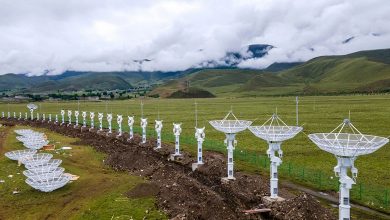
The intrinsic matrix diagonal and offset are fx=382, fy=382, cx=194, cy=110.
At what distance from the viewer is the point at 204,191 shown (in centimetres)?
→ 3012

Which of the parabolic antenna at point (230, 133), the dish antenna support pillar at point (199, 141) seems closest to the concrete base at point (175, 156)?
the dish antenna support pillar at point (199, 141)

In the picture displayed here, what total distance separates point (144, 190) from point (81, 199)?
5.20m

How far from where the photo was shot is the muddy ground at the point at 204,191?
82.5ft

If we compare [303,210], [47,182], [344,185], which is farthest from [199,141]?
[344,185]

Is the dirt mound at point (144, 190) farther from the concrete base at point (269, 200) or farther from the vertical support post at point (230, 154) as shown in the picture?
the concrete base at point (269, 200)

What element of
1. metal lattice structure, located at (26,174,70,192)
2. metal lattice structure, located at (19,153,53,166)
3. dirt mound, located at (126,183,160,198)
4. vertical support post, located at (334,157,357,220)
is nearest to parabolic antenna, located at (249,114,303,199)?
vertical support post, located at (334,157,357,220)

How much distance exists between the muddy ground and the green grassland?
1.46m

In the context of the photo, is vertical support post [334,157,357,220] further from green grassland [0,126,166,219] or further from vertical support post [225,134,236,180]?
vertical support post [225,134,236,180]

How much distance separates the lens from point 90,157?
49.8 meters

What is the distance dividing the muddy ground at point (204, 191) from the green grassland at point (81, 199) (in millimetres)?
1457

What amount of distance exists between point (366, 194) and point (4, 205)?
96.2 ft

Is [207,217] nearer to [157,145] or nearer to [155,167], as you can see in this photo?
[155,167]

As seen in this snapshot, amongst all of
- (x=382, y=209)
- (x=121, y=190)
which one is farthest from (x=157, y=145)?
(x=382, y=209)

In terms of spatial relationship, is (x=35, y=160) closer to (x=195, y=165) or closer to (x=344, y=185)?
(x=195, y=165)
